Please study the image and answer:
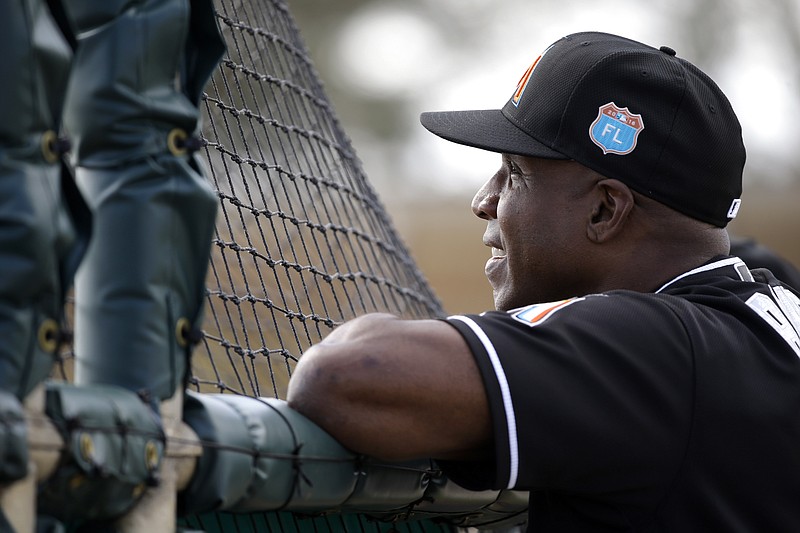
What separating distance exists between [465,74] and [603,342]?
15.8 m

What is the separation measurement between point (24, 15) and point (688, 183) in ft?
4.01

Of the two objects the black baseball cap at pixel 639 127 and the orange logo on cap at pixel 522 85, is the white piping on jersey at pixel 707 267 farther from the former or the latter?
the orange logo on cap at pixel 522 85

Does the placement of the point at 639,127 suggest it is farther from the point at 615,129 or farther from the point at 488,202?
the point at 488,202

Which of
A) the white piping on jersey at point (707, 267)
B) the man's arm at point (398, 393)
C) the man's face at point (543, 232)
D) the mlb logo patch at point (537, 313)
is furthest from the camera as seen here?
the man's face at point (543, 232)

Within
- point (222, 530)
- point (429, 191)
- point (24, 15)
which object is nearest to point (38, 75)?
point (24, 15)

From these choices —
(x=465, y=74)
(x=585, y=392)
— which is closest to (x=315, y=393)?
(x=585, y=392)

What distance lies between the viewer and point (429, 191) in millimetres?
14391

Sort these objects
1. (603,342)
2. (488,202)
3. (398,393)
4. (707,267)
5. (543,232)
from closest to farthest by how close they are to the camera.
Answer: (398,393)
(603,342)
(707,267)
(543,232)
(488,202)

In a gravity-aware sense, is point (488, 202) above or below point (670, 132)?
below

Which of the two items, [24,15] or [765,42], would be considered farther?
[765,42]

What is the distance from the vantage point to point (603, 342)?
150 centimetres

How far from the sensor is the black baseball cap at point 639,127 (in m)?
1.89

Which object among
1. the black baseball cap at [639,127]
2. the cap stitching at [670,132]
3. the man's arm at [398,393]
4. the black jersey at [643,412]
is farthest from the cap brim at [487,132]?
the man's arm at [398,393]

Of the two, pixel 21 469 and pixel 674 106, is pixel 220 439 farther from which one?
pixel 674 106
